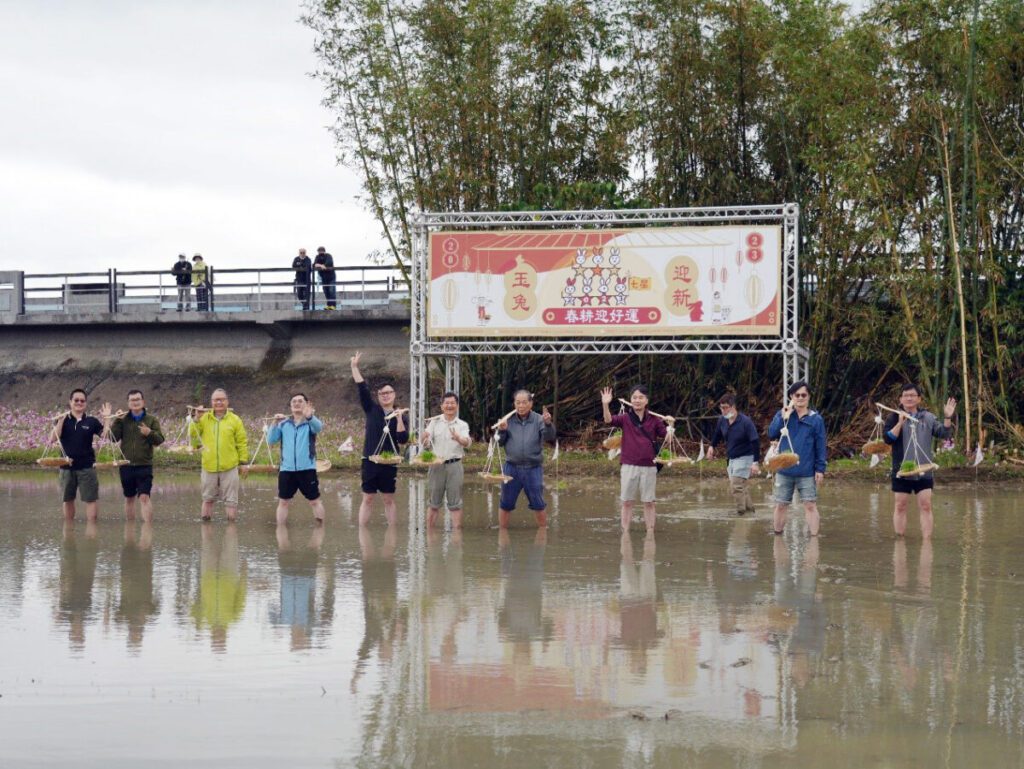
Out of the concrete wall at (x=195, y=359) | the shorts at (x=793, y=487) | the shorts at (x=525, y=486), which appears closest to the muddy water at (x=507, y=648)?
the shorts at (x=525, y=486)

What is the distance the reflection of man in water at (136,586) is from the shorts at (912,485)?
22.9 feet

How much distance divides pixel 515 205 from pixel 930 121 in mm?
7236

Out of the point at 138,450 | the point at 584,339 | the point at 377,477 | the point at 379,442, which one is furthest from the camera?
the point at 584,339

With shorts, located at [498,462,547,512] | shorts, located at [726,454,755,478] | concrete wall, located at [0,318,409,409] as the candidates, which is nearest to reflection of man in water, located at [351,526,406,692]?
shorts, located at [498,462,547,512]

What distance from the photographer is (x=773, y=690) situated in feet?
23.7

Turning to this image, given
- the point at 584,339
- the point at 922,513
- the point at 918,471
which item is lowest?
the point at 922,513

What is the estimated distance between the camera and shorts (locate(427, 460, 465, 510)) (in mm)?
14438

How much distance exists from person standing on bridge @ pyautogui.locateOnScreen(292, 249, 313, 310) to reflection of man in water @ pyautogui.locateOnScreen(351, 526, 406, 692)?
18228mm

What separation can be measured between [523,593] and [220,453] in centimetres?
556

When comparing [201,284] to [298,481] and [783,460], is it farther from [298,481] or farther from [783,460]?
[783,460]

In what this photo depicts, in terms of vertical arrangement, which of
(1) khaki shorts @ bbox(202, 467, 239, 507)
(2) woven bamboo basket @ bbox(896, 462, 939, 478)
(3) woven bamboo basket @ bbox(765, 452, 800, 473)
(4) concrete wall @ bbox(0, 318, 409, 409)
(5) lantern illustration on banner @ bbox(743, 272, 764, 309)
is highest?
(5) lantern illustration on banner @ bbox(743, 272, 764, 309)

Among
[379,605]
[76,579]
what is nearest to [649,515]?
[379,605]

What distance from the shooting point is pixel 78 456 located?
14758 millimetres

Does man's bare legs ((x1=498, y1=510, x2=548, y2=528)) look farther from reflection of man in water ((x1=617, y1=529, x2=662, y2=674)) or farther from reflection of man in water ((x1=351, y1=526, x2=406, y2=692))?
reflection of man in water ((x1=617, y1=529, x2=662, y2=674))
